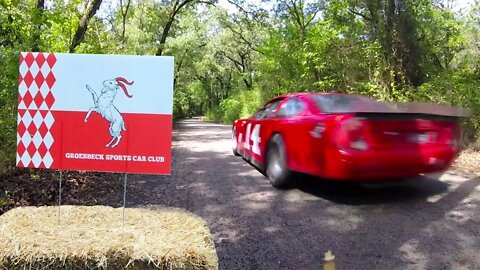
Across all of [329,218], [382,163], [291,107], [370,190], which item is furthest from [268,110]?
[329,218]

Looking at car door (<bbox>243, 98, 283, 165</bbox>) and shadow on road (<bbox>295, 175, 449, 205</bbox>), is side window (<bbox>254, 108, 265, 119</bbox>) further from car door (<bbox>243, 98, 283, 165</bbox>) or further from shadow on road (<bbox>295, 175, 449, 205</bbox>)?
shadow on road (<bbox>295, 175, 449, 205</bbox>)

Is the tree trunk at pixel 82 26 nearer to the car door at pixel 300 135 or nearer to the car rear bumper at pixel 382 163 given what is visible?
the car door at pixel 300 135

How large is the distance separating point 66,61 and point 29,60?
0.29 metres

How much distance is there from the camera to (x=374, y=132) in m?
4.75

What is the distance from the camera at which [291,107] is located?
245 inches

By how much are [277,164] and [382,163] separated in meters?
1.81

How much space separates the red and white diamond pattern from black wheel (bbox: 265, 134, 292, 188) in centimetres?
367

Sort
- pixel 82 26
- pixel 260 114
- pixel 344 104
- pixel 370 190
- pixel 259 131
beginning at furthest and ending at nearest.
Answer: pixel 82 26
pixel 260 114
pixel 259 131
pixel 370 190
pixel 344 104

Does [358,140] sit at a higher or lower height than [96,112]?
lower

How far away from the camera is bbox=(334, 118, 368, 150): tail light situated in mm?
4742

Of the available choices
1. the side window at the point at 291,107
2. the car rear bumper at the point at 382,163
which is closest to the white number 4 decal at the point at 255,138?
the side window at the point at 291,107

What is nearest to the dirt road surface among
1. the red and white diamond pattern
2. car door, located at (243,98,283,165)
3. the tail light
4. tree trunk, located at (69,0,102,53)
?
car door, located at (243,98,283,165)

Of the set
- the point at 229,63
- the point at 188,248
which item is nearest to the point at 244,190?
the point at 188,248

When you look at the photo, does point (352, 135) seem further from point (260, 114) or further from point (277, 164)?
point (260, 114)
